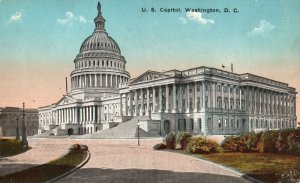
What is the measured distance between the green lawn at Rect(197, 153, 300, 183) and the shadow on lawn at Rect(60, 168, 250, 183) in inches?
59.1

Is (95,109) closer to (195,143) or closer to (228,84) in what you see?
(228,84)

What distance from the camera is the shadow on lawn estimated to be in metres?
17.3

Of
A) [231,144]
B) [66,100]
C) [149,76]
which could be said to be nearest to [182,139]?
[231,144]

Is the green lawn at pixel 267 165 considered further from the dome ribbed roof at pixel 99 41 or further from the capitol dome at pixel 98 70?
the dome ribbed roof at pixel 99 41

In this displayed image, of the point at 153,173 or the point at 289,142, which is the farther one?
the point at 289,142

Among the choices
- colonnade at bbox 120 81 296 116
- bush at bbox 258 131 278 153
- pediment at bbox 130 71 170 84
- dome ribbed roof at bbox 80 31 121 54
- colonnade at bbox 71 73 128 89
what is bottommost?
bush at bbox 258 131 278 153

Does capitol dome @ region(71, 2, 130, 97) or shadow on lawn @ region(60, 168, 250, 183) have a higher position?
capitol dome @ region(71, 2, 130, 97)

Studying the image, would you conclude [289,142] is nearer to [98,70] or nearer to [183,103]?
[183,103]

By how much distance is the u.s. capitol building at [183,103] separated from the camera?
70938 mm

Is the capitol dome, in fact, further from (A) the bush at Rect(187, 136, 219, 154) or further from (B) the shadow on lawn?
(B) the shadow on lawn

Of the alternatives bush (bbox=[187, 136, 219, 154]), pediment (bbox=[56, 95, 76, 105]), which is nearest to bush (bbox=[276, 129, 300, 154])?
bush (bbox=[187, 136, 219, 154])

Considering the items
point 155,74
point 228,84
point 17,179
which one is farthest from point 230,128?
point 17,179

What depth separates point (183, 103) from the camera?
2940 inches

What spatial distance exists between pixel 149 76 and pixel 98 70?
40.6 metres
